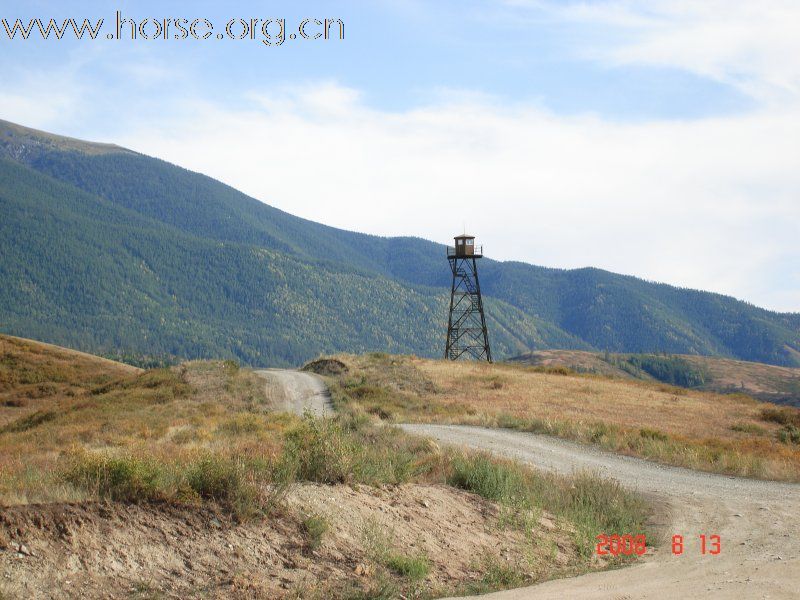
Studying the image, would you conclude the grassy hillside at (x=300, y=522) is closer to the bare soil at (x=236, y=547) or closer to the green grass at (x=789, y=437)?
the bare soil at (x=236, y=547)

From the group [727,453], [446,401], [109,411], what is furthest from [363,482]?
[446,401]

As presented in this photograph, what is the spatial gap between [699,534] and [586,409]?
2387 centimetres

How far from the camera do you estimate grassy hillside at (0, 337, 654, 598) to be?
817 cm

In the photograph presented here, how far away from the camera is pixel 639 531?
42.7ft

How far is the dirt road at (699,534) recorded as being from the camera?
9305 mm

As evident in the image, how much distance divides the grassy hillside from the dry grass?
705 cm

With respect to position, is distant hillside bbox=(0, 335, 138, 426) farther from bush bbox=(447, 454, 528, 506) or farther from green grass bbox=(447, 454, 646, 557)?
green grass bbox=(447, 454, 646, 557)

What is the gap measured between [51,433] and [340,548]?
19.8 metres

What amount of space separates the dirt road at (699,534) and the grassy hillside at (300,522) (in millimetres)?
767

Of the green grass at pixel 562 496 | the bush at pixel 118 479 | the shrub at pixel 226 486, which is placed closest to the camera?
the bush at pixel 118 479
